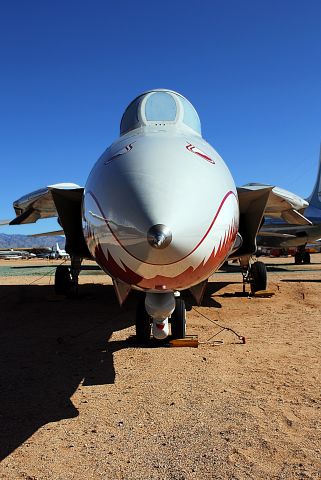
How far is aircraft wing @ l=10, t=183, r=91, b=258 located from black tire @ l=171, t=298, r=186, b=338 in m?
2.20

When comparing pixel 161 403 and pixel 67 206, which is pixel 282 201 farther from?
pixel 161 403

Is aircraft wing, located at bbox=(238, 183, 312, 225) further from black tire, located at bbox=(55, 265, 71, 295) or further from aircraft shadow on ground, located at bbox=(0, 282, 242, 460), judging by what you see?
black tire, located at bbox=(55, 265, 71, 295)

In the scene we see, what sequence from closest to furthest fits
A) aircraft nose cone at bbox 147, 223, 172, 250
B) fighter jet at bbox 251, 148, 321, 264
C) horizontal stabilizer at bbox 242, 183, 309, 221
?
aircraft nose cone at bbox 147, 223, 172, 250
horizontal stabilizer at bbox 242, 183, 309, 221
fighter jet at bbox 251, 148, 321, 264

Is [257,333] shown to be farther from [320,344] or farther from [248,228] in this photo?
[248,228]

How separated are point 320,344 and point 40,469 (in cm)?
478

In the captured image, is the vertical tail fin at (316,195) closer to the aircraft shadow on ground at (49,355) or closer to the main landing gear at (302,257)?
the main landing gear at (302,257)

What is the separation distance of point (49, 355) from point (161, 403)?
256 cm

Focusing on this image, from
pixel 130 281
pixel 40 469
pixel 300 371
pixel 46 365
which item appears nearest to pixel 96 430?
pixel 40 469

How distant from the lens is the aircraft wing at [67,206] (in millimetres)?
6871

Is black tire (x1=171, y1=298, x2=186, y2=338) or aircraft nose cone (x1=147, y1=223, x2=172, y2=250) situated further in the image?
black tire (x1=171, y1=298, x2=186, y2=338)

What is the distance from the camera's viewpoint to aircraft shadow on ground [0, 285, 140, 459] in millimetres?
4066

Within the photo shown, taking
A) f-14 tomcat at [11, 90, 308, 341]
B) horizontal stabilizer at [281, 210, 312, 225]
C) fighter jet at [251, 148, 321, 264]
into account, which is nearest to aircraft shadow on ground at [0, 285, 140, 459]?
f-14 tomcat at [11, 90, 308, 341]

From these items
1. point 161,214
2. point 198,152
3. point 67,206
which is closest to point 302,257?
point 67,206

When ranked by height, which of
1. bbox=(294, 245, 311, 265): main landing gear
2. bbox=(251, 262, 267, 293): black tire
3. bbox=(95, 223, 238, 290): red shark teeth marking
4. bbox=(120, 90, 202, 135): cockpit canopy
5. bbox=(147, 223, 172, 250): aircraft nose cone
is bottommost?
bbox=(294, 245, 311, 265): main landing gear
